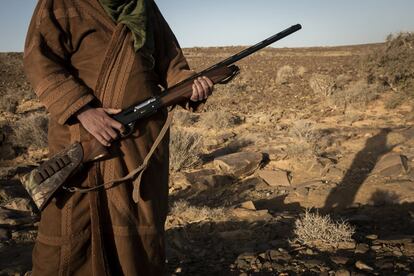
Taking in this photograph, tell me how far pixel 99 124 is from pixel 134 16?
58 cm

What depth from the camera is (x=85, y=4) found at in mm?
2051

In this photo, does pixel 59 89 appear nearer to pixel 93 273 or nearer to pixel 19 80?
pixel 93 273

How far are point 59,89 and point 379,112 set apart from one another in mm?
9160

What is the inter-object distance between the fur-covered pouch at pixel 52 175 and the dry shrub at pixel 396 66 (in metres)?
9.18

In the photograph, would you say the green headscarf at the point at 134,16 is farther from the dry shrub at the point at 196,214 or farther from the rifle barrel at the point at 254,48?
the dry shrub at the point at 196,214

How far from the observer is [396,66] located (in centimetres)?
1089

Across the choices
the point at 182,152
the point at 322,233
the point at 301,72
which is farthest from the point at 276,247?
the point at 301,72

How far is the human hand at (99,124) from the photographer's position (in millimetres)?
1946

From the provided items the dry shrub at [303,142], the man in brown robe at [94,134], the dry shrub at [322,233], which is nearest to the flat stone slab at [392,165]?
the dry shrub at [303,142]

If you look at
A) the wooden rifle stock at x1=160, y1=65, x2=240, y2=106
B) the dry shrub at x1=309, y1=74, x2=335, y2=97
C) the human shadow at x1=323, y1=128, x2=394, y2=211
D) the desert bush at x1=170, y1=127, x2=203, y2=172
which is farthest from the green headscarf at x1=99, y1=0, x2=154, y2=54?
the dry shrub at x1=309, y1=74, x2=335, y2=97

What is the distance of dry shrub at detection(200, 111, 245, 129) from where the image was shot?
980cm

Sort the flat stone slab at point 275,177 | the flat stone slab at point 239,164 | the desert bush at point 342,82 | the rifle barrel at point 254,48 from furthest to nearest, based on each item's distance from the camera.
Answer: the desert bush at point 342,82, the flat stone slab at point 239,164, the flat stone slab at point 275,177, the rifle barrel at point 254,48

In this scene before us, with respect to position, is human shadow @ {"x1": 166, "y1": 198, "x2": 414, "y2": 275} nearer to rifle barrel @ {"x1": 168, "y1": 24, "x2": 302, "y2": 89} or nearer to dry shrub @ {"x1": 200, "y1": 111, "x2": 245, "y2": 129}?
rifle barrel @ {"x1": 168, "y1": 24, "x2": 302, "y2": 89}

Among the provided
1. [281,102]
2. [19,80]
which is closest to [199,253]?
[281,102]
